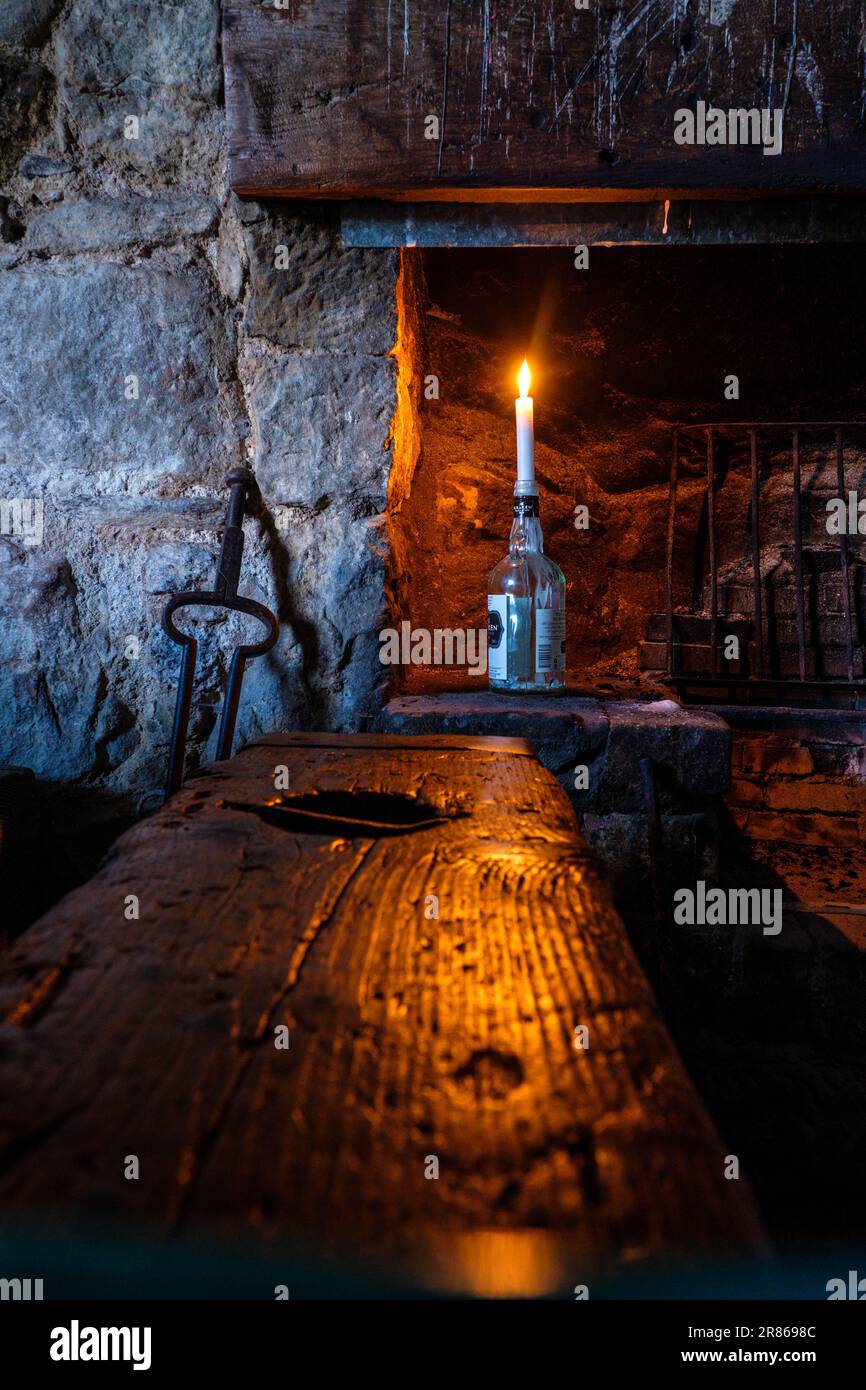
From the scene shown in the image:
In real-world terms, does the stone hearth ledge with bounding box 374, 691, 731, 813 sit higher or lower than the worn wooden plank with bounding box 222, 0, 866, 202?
lower

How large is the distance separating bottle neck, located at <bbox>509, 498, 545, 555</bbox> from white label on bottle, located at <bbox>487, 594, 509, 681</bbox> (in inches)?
4.7

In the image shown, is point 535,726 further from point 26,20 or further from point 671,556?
point 26,20

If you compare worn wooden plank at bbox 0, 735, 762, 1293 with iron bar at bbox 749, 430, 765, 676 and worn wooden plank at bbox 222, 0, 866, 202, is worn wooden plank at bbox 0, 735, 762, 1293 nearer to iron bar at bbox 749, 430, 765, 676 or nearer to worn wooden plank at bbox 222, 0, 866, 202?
worn wooden plank at bbox 222, 0, 866, 202

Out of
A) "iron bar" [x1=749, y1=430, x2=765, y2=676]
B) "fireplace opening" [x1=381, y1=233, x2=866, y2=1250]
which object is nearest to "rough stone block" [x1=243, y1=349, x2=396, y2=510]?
"fireplace opening" [x1=381, y1=233, x2=866, y2=1250]

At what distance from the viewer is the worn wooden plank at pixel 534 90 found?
1.41 metres

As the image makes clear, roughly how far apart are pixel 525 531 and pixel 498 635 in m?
0.21

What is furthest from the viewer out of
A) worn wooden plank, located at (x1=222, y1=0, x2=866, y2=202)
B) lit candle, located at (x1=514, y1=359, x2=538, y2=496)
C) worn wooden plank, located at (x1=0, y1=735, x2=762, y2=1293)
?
lit candle, located at (x1=514, y1=359, x2=538, y2=496)

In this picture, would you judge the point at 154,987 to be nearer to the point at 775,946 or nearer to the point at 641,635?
the point at 775,946

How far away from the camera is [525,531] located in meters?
1.76

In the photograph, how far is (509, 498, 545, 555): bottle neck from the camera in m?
1.73

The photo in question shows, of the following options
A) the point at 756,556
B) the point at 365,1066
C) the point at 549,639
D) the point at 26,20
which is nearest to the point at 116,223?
the point at 26,20

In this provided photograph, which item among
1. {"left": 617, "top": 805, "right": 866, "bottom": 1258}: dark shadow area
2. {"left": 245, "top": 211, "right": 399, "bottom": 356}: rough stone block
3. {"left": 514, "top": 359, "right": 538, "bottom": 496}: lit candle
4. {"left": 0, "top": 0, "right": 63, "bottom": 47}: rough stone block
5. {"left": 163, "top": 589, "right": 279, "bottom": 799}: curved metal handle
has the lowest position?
{"left": 617, "top": 805, "right": 866, "bottom": 1258}: dark shadow area

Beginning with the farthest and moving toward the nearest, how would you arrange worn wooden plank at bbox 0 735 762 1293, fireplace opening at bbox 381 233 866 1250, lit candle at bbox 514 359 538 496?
fireplace opening at bbox 381 233 866 1250
lit candle at bbox 514 359 538 496
worn wooden plank at bbox 0 735 762 1293
